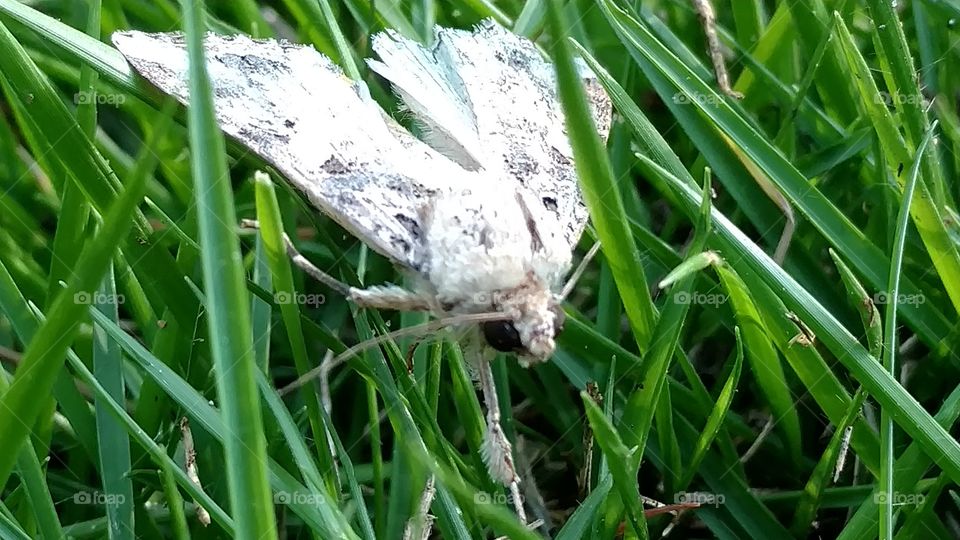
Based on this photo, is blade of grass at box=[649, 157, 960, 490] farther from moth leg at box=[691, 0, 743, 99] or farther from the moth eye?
moth leg at box=[691, 0, 743, 99]

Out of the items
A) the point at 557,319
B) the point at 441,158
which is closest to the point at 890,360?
the point at 557,319

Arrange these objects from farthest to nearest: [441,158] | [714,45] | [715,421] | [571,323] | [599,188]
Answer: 1. [714,45]
2. [441,158]
3. [571,323]
4. [715,421]
5. [599,188]

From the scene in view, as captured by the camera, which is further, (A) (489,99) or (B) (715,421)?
(A) (489,99)

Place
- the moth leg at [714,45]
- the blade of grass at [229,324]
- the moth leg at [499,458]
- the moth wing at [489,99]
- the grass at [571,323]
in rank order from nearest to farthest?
the blade of grass at [229,324], the grass at [571,323], the moth leg at [499,458], the moth wing at [489,99], the moth leg at [714,45]

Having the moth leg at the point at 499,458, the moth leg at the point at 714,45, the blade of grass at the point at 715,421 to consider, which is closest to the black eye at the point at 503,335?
the moth leg at the point at 499,458

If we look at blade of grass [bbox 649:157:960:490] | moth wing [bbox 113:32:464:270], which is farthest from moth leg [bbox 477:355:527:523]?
blade of grass [bbox 649:157:960:490]

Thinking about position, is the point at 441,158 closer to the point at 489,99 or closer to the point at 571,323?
the point at 489,99

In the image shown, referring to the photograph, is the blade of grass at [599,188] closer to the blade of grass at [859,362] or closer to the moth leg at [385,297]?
the blade of grass at [859,362]

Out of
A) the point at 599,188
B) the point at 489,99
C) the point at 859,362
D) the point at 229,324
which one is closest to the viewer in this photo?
the point at 229,324
